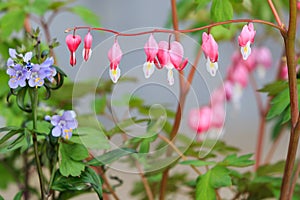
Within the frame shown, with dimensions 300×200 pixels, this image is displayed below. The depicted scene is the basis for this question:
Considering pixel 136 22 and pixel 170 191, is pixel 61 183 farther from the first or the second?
pixel 136 22

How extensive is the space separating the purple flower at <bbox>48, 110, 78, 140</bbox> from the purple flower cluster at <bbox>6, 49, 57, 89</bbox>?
Answer: 65 millimetres

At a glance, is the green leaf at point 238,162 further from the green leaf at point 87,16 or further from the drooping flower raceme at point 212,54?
the green leaf at point 87,16

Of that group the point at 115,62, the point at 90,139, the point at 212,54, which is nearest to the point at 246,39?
the point at 212,54

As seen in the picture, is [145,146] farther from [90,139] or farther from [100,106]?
[100,106]

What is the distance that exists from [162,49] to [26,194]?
540mm

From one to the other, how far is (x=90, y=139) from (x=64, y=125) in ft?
0.16

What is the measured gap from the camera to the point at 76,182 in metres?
0.79

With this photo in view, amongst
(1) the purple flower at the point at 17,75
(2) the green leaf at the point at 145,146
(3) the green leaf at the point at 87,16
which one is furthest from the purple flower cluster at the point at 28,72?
(3) the green leaf at the point at 87,16

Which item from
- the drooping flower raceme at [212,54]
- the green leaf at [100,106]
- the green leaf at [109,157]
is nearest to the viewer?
the drooping flower raceme at [212,54]

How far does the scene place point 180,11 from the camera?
1331mm

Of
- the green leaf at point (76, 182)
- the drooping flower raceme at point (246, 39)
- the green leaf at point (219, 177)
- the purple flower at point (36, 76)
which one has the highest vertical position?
the drooping flower raceme at point (246, 39)

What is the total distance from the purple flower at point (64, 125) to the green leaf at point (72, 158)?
0.02 metres

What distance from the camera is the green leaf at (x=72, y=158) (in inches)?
30.8

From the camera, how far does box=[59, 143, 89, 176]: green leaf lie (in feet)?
2.57
